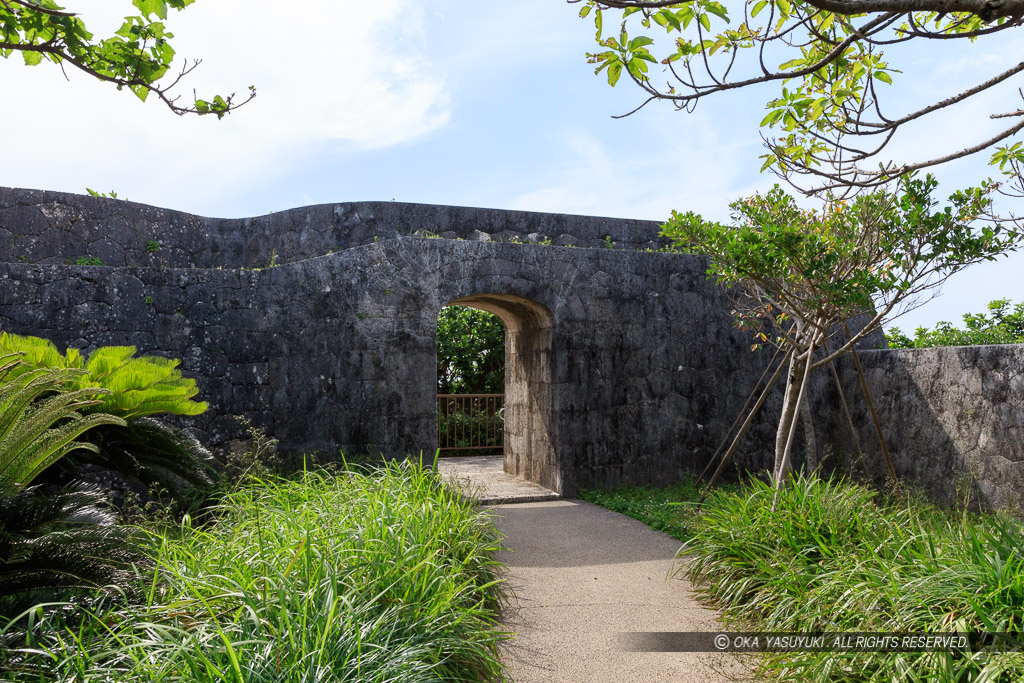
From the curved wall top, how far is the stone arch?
3.64 feet

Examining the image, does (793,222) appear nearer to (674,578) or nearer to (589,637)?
(674,578)

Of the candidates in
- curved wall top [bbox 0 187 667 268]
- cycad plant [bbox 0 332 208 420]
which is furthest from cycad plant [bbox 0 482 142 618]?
curved wall top [bbox 0 187 667 268]

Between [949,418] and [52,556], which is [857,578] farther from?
[949,418]

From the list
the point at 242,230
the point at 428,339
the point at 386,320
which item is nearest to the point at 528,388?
the point at 428,339

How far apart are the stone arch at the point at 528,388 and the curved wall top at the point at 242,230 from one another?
1.11 metres

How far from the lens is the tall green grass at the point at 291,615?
2143 millimetres

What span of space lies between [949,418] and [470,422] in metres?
6.69

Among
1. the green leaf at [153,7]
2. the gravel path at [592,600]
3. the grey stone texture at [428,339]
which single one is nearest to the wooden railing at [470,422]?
the grey stone texture at [428,339]

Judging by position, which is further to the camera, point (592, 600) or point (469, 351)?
point (469, 351)

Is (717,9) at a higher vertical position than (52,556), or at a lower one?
higher

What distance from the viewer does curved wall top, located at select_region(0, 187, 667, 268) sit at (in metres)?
7.83

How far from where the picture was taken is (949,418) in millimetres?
6641

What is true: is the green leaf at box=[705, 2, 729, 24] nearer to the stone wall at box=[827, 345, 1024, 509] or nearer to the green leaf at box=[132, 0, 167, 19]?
the green leaf at box=[132, 0, 167, 19]

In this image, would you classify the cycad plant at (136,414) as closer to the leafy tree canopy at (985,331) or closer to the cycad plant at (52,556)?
the cycad plant at (52,556)
